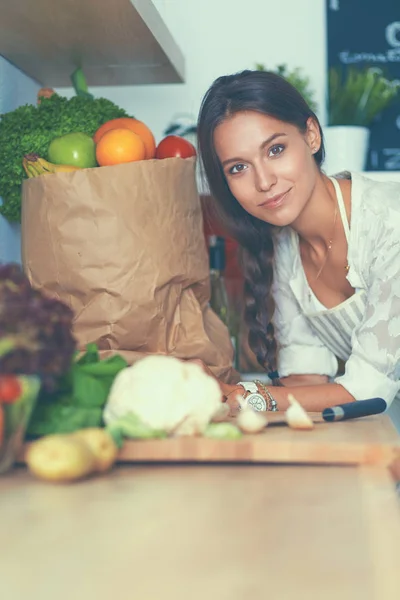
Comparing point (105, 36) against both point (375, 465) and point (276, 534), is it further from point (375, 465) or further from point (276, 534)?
point (276, 534)

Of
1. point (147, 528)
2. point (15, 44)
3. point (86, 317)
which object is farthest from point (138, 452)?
point (15, 44)

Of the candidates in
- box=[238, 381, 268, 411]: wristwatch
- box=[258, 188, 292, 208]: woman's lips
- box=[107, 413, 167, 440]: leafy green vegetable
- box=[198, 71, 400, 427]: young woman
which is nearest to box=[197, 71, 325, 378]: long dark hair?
box=[198, 71, 400, 427]: young woman

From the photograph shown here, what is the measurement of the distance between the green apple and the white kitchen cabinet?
19 centimetres

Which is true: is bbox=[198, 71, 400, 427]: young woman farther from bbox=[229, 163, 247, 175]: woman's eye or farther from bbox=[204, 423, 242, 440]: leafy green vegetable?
bbox=[204, 423, 242, 440]: leafy green vegetable

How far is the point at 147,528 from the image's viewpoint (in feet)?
1.75

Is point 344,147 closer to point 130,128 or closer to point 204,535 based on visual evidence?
point 130,128

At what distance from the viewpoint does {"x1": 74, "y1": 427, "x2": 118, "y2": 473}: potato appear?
25.7 inches

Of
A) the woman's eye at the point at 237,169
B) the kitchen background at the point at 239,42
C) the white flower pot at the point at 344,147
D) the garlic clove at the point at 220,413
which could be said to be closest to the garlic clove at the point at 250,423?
the garlic clove at the point at 220,413

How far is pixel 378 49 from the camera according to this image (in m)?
1.98

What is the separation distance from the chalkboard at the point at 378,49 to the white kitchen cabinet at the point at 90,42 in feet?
1.68

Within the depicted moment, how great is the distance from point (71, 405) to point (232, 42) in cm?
147

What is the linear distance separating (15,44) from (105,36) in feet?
0.50

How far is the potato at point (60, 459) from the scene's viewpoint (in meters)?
0.62

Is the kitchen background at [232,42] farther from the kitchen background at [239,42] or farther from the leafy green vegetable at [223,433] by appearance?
the leafy green vegetable at [223,433]
